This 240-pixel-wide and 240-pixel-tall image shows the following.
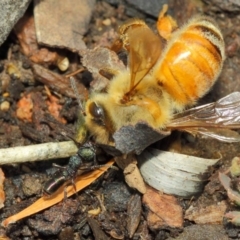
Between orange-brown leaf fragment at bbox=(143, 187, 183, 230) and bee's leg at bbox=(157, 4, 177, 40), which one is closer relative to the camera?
orange-brown leaf fragment at bbox=(143, 187, 183, 230)

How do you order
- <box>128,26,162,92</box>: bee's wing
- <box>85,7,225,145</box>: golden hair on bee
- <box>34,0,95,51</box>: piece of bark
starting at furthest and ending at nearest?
1. <box>34,0,95,51</box>: piece of bark
2. <box>85,7,225,145</box>: golden hair on bee
3. <box>128,26,162,92</box>: bee's wing

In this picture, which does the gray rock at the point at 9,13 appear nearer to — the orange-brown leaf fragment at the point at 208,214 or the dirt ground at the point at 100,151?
the dirt ground at the point at 100,151

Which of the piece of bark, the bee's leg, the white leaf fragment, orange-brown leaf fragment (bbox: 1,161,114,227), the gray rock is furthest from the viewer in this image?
the piece of bark

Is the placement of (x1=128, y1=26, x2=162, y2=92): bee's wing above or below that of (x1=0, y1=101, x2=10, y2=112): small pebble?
above

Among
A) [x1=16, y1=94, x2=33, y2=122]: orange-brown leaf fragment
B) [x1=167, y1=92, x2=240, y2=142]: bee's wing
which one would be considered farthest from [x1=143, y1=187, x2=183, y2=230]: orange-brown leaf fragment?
[x1=16, y1=94, x2=33, y2=122]: orange-brown leaf fragment

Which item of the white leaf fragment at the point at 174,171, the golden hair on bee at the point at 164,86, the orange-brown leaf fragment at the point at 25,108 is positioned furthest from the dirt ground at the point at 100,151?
the golden hair on bee at the point at 164,86

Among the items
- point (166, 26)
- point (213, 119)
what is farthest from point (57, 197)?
point (166, 26)

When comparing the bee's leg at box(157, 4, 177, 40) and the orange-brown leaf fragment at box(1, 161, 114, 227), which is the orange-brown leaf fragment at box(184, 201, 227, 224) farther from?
the bee's leg at box(157, 4, 177, 40)

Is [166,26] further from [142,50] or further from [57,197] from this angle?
[57,197]
